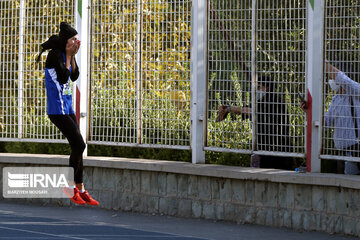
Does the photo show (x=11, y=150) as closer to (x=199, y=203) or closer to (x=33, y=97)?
(x=33, y=97)

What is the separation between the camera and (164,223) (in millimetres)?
12953

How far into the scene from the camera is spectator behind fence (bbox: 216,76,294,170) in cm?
1287

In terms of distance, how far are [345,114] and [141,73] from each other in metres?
3.62

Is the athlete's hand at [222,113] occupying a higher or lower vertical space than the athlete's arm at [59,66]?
lower

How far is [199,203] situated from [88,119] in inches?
111

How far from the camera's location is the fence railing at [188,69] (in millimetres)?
12586

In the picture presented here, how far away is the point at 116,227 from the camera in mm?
12555

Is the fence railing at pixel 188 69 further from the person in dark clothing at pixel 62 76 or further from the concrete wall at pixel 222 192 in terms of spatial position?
the person in dark clothing at pixel 62 76

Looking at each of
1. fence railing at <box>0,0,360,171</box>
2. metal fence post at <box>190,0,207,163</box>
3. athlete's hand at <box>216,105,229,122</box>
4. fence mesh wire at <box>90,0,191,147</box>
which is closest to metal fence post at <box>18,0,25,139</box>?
fence railing at <box>0,0,360,171</box>

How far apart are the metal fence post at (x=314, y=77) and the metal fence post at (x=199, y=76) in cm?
181

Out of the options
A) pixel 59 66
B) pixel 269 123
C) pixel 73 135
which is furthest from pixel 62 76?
pixel 269 123

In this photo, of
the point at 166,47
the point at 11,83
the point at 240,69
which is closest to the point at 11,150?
the point at 11,83

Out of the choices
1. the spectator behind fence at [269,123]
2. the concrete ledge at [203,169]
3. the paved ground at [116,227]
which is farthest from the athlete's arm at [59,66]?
the spectator behind fence at [269,123]

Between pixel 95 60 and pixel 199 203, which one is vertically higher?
pixel 95 60
